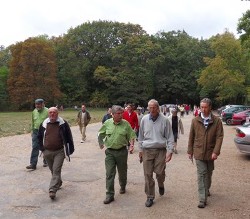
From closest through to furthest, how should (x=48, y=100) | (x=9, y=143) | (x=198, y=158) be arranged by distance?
(x=198, y=158), (x=9, y=143), (x=48, y=100)

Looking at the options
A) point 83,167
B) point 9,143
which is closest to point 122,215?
point 83,167

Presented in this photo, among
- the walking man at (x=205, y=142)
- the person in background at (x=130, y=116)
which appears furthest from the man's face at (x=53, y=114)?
the person in background at (x=130, y=116)

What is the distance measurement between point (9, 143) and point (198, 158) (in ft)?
38.4

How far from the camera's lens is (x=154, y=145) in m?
6.71

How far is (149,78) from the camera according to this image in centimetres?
6938

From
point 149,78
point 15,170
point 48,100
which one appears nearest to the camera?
point 15,170

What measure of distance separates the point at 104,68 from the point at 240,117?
1703 inches

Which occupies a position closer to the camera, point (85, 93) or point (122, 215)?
point (122, 215)

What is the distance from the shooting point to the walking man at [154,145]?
673 centimetres

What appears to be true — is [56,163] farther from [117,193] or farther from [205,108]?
[205,108]

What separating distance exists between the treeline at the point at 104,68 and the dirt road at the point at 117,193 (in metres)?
53.8

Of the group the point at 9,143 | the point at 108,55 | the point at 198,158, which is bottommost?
the point at 9,143

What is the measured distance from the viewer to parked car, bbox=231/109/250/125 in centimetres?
2639

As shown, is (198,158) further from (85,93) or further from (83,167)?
(85,93)
